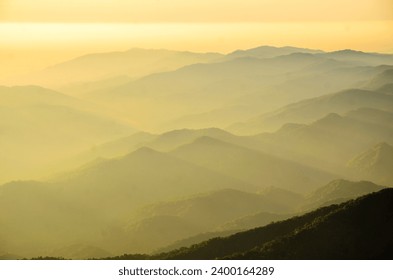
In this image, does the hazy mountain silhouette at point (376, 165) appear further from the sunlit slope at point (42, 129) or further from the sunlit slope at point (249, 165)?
the sunlit slope at point (42, 129)

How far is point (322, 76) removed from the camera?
790 centimetres

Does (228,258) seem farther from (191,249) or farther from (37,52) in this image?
(37,52)

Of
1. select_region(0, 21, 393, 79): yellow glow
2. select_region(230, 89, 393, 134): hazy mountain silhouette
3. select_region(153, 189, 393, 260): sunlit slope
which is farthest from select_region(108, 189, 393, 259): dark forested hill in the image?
select_region(0, 21, 393, 79): yellow glow

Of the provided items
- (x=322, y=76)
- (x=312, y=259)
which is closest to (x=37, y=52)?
(x=322, y=76)

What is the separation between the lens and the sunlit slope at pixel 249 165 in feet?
24.7

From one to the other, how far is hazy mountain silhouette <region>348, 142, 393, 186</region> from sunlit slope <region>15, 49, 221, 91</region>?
2372 millimetres

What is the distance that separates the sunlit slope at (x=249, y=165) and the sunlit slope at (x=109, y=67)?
45.2 inches

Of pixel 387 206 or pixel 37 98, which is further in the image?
pixel 37 98

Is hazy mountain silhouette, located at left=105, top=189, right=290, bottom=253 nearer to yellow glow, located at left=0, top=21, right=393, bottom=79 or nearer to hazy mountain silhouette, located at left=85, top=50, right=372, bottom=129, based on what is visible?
hazy mountain silhouette, located at left=85, top=50, right=372, bottom=129

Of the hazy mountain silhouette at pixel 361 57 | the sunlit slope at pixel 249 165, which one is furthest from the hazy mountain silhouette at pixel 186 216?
the hazy mountain silhouette at pixel 361 57

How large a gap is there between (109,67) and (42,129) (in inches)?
48.8

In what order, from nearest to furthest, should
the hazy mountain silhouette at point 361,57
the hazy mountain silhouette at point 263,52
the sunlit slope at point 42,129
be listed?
the sunlit slope at point 42,129
the hazy mountain silhouette at point 361,57
the hazy mountain silhouette at point 263,52

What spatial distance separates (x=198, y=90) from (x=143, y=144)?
A: 1.05 m

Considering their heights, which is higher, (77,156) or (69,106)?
(69,106)
